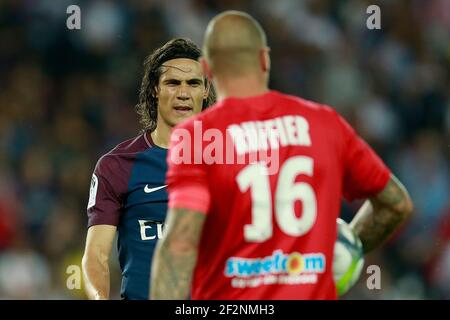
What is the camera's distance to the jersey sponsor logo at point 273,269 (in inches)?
142

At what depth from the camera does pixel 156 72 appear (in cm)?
577

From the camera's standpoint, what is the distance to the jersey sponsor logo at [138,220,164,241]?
17.0 feet

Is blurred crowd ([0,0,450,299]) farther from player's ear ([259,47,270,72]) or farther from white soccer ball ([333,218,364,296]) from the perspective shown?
player's ear ([259,47,270,72])

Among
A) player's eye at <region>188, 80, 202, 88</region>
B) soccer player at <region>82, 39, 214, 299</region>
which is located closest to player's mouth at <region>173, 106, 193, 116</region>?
soccer player at <region>82, 39, 214, 299</region>

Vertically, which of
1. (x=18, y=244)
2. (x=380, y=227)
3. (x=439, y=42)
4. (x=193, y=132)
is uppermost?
(x=439, y=42)

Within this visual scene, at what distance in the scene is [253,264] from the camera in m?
3.60

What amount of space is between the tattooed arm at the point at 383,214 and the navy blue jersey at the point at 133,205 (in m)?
1.43

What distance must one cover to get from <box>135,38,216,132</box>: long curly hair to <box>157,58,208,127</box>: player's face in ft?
0.15

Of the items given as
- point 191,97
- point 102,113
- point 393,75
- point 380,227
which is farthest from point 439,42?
point 380,227

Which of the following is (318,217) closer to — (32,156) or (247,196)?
(247,196)

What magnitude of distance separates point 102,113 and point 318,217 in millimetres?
6558

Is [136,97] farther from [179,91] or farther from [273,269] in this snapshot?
[273,269]
